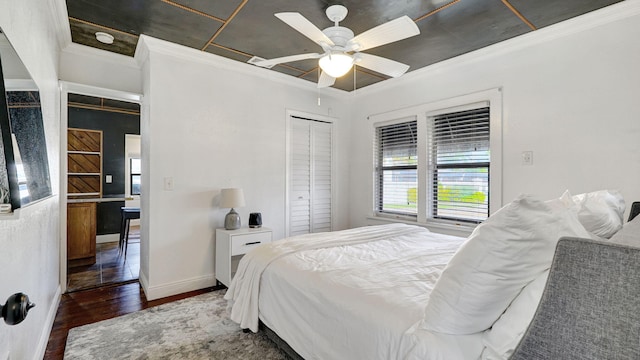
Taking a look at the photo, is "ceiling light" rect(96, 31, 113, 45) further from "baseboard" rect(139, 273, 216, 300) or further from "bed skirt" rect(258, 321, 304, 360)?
"bed skirt" rect(258, 321, 304, 360)

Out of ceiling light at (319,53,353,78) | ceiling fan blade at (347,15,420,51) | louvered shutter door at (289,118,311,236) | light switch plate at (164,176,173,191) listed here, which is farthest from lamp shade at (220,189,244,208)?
ceiling fan blade at (347,15,420,51)

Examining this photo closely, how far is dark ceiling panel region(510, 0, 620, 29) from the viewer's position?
2264mm

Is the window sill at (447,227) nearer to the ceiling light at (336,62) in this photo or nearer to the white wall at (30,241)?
the ceiling light at (336,62)

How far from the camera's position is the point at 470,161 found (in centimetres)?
335

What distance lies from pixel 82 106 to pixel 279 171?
13.7 feet

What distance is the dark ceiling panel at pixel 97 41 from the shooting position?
267 cm

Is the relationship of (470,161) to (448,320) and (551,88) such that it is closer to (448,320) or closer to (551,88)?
(551,88)

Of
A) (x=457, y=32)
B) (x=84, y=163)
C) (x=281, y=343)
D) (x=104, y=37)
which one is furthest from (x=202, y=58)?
(x=84, y=163)

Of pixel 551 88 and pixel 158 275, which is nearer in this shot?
pixel 551 88

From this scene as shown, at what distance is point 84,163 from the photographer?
550cm

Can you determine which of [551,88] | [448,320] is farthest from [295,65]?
[448,320]

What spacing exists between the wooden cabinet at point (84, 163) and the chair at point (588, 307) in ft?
21.5

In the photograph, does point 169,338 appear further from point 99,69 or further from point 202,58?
point 99,69

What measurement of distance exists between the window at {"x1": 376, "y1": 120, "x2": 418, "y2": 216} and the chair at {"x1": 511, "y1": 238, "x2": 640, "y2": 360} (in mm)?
3063
